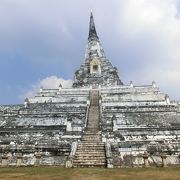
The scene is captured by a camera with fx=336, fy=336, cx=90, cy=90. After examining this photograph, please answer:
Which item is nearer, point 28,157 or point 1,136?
point 28,157

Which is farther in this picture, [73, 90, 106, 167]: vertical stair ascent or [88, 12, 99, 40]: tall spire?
[88, 12, 99, 40]: tall spire

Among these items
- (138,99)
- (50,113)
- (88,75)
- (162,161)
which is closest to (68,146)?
(162,161)

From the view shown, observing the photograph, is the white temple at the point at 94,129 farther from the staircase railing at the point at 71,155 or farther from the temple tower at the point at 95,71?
the temple tower at the point at 95,71

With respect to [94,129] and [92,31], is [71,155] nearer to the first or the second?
[94,129]

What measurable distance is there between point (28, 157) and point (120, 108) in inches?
438

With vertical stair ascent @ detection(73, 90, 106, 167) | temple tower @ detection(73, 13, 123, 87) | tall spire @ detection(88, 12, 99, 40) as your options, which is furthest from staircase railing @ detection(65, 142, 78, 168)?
tall spire @ detection(88, 12, 99, 40)

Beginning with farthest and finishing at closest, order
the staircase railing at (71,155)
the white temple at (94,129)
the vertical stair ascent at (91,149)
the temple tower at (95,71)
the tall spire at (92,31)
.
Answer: the tall spire at (92,31)
the temple tower at (95,71)
the white temple at (94,129)
the vertical stair ascent at (91,149)
the staircase railing at (71,155)

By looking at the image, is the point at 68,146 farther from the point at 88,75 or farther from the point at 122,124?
the point at 88,75

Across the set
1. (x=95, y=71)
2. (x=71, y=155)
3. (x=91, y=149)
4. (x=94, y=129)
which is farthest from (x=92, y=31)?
(x=71, y=155)

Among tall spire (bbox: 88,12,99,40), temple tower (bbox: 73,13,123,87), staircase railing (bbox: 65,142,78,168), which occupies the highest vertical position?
tall spire (bbox: 88,12,99,40)

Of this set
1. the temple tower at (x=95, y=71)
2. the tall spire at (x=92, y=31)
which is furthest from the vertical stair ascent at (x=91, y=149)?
the tall spire at (x=92, y=31)

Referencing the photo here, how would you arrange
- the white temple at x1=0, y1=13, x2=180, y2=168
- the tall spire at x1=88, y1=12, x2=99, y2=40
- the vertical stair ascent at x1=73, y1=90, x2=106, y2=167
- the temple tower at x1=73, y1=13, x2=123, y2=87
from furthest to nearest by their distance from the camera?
the tall spire at x1=88, y1=12, x2=99, y2=40, the temple tower at x1=73, y1=13, x2=123, y2=87, the white temple at x1=0, y1=13, x2=180, y2=168, the vertical stair ascent at x1=73, y1=90, x2=106, y2=167

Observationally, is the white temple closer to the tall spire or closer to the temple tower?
the temple tower

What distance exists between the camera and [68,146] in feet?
61.9
